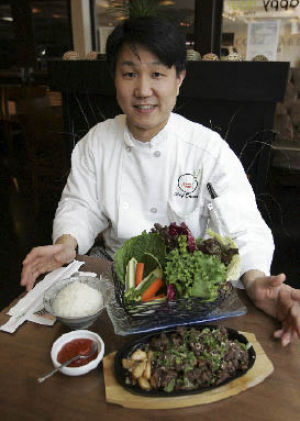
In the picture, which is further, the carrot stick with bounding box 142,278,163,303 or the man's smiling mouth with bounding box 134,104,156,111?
the man's smiling mouth with bounding box 134,104,156,111

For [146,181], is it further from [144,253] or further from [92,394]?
[92,394]

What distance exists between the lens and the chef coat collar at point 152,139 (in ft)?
5.51

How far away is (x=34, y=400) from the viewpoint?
0.86 metres

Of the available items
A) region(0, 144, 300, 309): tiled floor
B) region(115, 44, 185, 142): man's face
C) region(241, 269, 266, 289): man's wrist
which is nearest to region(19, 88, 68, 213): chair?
region(0, 144, 300, 309): tiled floor

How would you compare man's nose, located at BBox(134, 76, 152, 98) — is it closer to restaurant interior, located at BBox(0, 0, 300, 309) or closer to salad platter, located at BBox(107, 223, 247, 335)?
salad platter, located at BBox(107, 223, 247, 335)

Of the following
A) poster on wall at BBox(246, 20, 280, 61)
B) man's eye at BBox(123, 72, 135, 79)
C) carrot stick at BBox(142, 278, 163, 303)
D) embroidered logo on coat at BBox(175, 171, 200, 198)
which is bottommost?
carrot stick at BBox(142, 278, 163, 303)

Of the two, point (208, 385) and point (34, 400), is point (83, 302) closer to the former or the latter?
point (34, 400)

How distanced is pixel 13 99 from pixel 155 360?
5.57 metres

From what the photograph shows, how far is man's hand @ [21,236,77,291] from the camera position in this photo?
1280 millimetres

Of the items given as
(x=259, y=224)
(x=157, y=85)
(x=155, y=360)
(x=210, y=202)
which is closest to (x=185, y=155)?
(x=210, y=202)

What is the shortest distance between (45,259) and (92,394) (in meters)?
0.60

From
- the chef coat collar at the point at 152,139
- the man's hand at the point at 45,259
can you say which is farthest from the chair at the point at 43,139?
the man's hand at the point at 45,259

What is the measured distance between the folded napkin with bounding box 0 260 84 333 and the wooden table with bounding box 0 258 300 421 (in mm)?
61

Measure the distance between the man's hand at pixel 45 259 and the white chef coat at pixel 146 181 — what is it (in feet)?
0.46
